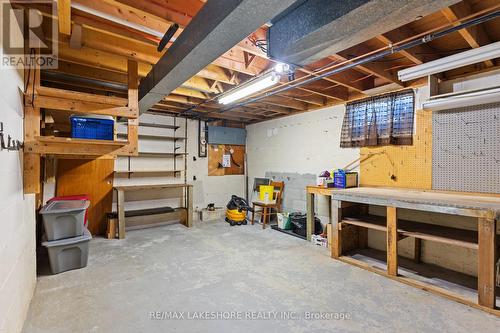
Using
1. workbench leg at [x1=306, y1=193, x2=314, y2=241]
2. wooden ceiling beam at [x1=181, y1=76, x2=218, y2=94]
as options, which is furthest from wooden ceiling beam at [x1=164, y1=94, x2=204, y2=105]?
workbench leg at [x1=306, y1=193, x2=314, y2=241]

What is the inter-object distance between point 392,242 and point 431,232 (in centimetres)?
42

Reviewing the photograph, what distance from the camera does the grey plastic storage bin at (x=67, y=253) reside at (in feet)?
9.64

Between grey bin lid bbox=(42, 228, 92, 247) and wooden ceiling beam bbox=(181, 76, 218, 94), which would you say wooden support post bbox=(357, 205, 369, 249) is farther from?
grey bin lid bbox=(42, 228, 92, 247)

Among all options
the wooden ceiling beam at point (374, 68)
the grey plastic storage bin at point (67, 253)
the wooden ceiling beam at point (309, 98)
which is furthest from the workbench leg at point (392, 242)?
the grey plastic storage bin at point (67, 253)

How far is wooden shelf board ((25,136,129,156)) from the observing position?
2.16 m

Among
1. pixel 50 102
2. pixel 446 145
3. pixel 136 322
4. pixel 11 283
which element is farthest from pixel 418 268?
pixel 50 102

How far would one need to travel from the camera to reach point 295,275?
9.59 ft

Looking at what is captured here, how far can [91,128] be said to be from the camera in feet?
8.12

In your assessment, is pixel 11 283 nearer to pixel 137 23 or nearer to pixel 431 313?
pixel 137 23

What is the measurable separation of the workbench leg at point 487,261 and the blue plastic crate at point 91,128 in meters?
3.63

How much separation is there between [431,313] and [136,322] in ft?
8.24

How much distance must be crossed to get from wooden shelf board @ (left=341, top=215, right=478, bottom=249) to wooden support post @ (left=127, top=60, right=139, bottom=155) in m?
2.81

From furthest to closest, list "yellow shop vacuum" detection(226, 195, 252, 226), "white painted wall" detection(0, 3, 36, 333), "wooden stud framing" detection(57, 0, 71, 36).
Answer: "yellow shop vacuum" detection(226, 195, 252, 226) → "wooden stud framing" detection(57, 0, 71, 36) → "white painted wall" detection(0, 3, 36, 333)

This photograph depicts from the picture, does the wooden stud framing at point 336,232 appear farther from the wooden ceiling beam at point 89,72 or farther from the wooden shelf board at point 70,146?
the wooden ceiling beam at point 89,72
